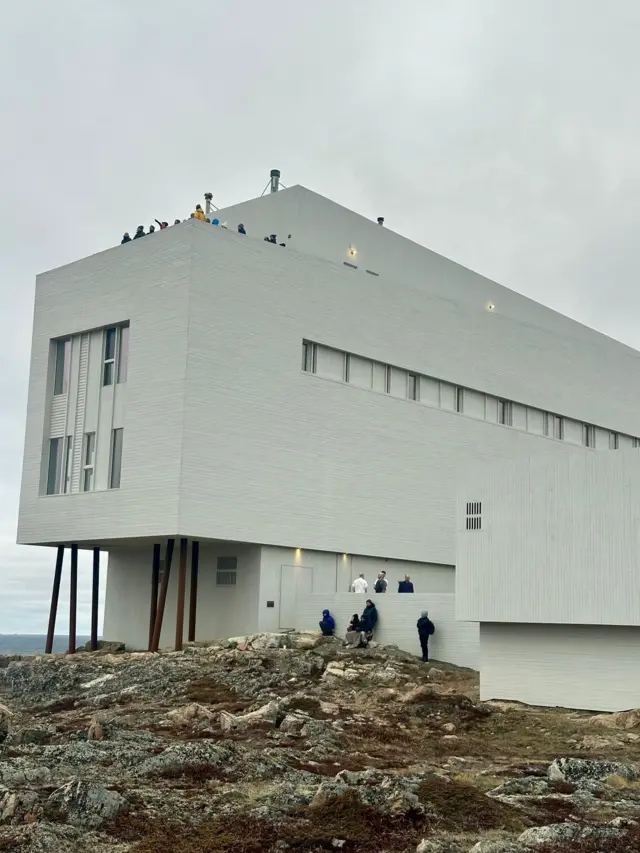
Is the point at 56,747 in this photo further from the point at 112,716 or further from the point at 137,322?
the point at 137,322

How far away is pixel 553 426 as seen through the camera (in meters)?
48.3

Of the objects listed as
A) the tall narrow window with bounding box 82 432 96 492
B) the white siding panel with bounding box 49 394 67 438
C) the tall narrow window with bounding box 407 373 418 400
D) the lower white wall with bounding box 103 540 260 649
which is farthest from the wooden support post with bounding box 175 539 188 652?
the tall narrow window with bounding box 407 373 418 400

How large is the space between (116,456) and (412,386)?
41.3 feet

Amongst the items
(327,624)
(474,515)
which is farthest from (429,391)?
(474,515)

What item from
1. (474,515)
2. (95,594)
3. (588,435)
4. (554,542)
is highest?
(588,435)

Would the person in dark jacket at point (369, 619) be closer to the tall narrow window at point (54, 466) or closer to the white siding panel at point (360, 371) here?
the white siding panel at point (360, 371)

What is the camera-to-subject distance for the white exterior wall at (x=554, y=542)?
23.3 metres

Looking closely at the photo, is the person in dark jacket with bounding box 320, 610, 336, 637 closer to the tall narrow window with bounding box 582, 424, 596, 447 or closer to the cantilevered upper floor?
the cantilevered upper floor

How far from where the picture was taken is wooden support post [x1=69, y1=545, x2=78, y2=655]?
38.2m

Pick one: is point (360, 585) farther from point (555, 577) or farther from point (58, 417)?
point (58, 417)

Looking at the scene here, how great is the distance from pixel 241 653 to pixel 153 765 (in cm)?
1436

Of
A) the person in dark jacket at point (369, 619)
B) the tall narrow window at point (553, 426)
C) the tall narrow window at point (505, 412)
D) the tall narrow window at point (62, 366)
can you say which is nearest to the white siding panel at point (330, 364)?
the person in dark jacket at point (369, 619)

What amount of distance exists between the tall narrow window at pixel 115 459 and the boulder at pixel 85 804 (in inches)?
900

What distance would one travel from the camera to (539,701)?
24797 millimetres
